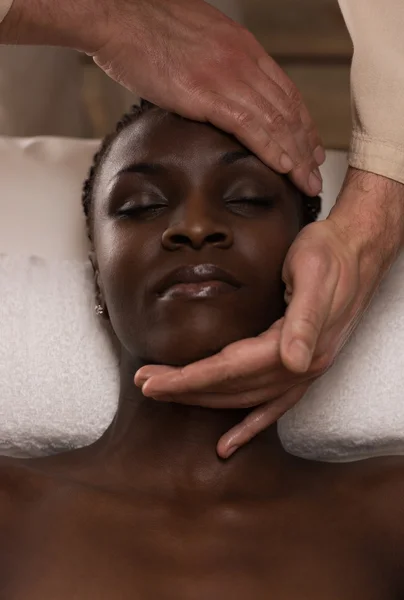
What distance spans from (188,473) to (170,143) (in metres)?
0.44

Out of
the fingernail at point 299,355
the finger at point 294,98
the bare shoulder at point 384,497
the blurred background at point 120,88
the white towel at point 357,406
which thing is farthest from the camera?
the blurred background at point 120,88

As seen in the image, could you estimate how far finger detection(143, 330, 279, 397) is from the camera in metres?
1.15

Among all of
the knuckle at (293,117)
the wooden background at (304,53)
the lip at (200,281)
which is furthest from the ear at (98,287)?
the wooden background at (304,53)

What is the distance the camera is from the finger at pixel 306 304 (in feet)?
3.47

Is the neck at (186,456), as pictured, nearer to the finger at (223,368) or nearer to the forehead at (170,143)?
the finger at (223,368)

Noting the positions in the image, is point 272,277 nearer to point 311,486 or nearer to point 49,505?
point 311,486

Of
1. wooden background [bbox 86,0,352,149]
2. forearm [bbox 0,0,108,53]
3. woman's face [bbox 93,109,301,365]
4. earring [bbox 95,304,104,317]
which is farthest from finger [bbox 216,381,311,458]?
wooden background [bbox 86,0,352,149]

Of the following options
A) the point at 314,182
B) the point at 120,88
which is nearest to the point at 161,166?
the point at 314,182

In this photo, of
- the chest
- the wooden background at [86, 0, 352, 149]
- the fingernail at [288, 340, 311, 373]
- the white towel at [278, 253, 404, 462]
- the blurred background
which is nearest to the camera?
the fingernail at [288, 340, 311, 373]

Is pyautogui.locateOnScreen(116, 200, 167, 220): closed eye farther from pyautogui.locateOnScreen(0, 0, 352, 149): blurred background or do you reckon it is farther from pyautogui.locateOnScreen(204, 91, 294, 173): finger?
pyautogui.locateOnScreen(0, 0, 352, 149): blurred background

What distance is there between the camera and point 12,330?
157 cm

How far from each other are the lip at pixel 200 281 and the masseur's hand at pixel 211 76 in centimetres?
19

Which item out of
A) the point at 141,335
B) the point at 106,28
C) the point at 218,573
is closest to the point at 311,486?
the point at 218,573

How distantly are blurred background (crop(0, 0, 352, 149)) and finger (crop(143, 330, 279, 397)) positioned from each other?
91 cm
